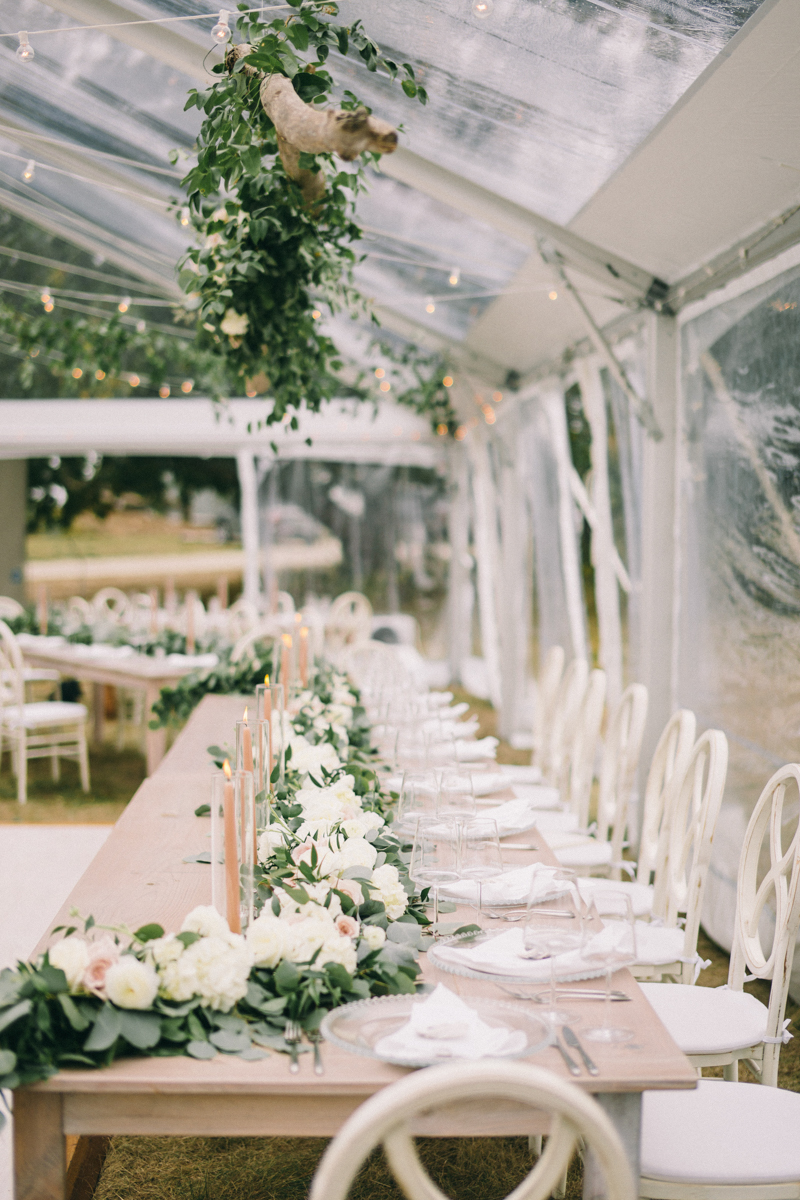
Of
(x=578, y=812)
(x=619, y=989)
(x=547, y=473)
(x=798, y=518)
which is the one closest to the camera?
(x=619, y=989)

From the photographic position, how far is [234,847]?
5.07 feet

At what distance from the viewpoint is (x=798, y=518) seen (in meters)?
3.04

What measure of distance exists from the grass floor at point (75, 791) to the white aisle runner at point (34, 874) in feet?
0.85

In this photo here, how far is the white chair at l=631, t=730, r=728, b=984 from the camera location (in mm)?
2379

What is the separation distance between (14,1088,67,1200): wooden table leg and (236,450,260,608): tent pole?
326 inches

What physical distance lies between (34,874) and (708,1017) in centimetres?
316

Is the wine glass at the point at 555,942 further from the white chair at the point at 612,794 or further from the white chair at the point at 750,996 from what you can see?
the white chair at the point at 612,794

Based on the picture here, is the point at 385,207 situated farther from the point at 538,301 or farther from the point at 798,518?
the point at 798,518

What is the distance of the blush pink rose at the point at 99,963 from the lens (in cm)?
136

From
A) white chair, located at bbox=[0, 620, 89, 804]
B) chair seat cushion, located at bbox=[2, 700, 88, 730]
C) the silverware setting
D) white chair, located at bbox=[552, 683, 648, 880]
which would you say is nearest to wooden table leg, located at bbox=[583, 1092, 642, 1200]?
the silverware setting

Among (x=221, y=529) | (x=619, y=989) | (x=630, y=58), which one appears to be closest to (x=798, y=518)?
(x=630, y=58)

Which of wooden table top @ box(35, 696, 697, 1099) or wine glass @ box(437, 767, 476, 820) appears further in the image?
wine glass @ box(437, 767, 476, 820)

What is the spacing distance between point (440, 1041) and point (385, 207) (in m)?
4.17

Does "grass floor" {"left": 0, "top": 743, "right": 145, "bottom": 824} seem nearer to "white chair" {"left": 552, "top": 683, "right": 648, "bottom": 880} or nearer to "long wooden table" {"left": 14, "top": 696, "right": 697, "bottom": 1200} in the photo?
"white chair" {"left": 552, "top": 683, "right": 648, "bottom": 880}
